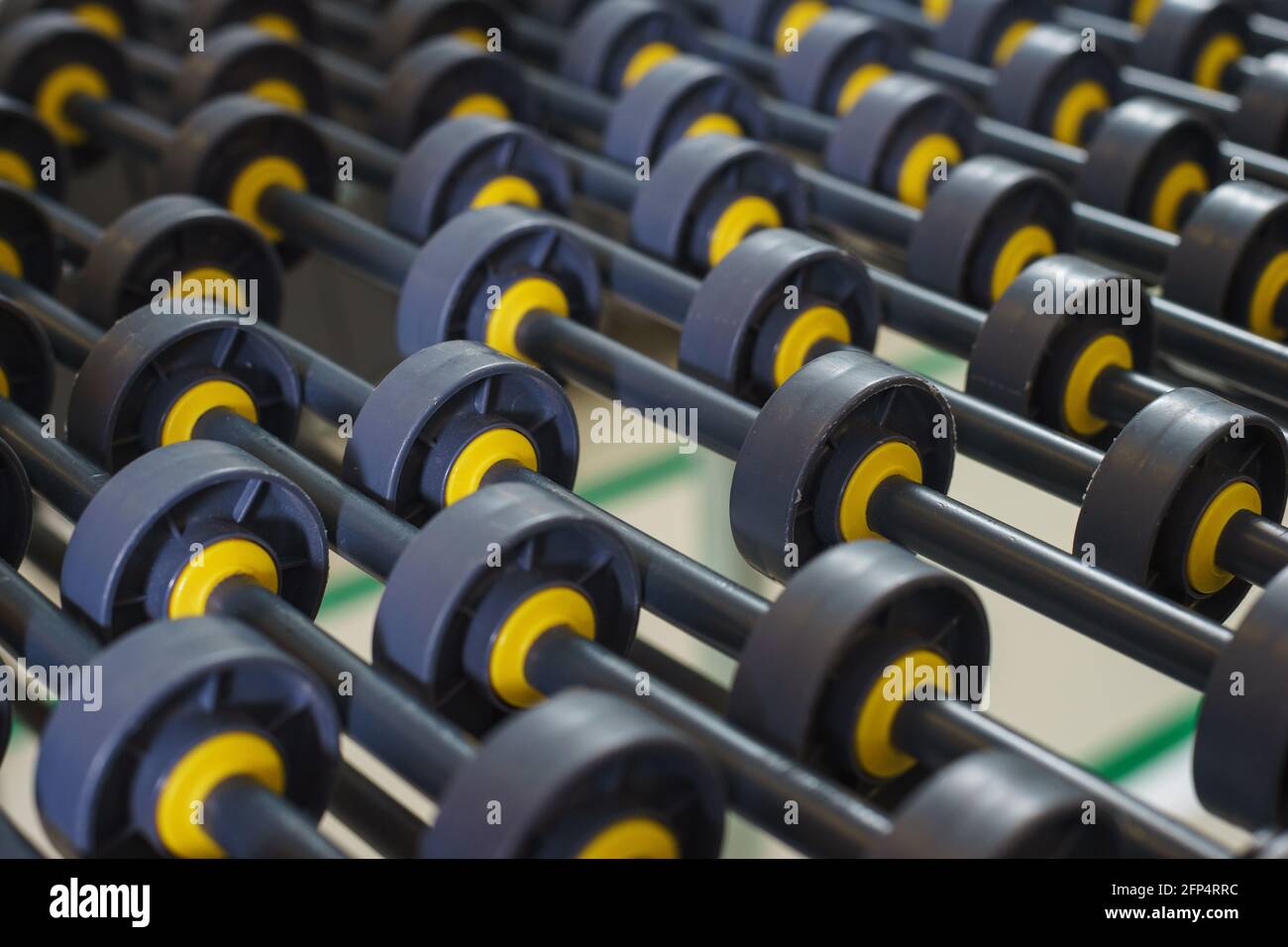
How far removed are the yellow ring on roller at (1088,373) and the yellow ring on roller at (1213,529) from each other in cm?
28

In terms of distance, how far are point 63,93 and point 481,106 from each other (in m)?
0.73

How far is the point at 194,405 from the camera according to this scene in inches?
71.3

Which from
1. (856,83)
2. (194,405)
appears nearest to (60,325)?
(194,405)

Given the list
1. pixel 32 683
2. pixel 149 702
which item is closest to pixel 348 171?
pixel 32 683

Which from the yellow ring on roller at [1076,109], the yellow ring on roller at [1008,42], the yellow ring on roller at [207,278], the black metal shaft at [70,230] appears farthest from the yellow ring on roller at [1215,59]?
the black metal shaft at [70,230]

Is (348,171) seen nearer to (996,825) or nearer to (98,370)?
(98,370)

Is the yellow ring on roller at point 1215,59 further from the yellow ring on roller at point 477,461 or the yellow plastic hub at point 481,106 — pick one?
the yellow ring on roller at point 477,461

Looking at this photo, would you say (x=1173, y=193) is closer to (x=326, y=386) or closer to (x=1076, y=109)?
(x=1076, y=109)

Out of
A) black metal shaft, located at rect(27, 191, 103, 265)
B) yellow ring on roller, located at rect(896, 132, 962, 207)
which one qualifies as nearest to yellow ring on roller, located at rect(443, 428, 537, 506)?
black metal shaft, located at rect(27, 191, 103, 265)

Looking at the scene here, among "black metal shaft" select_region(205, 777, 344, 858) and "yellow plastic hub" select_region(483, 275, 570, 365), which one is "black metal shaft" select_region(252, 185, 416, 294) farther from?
"black metal shaft" select_region(205, 777, 344, 858)

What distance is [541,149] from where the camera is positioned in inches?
89.9

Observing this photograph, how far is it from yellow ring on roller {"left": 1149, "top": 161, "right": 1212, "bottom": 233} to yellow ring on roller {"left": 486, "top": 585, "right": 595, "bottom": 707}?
3.91 ft

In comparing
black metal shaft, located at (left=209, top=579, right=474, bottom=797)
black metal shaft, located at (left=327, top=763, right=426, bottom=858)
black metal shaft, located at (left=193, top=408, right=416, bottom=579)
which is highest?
black metal shaft, located at (left=193, top=408, right=416, bottom=579)

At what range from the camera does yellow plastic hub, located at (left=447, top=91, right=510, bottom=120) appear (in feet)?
8.43
